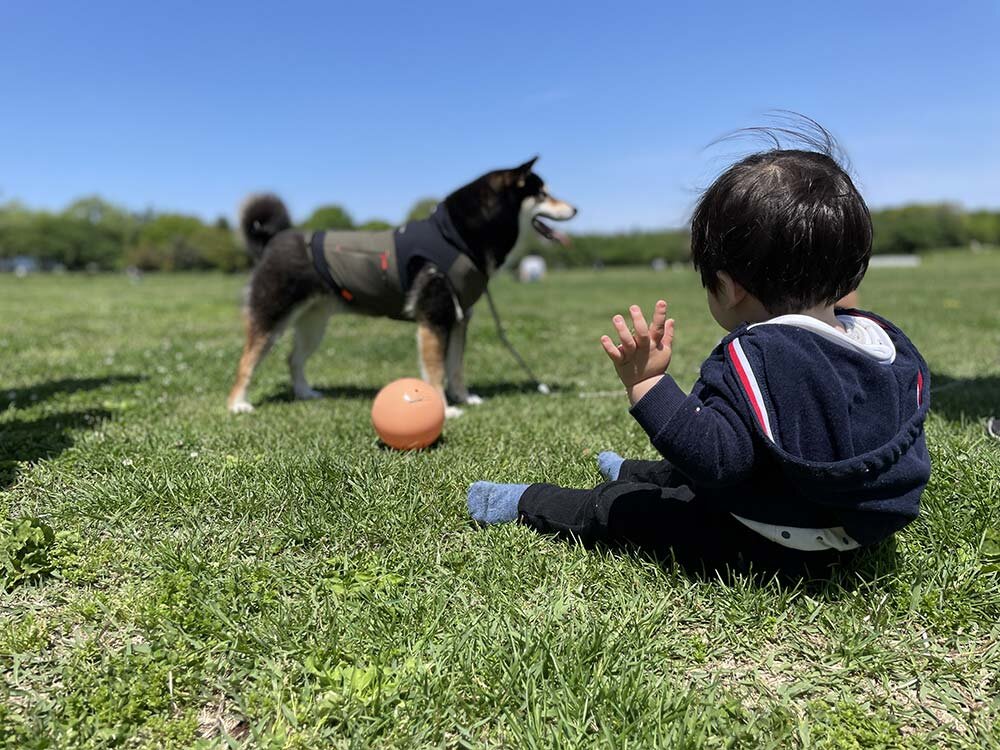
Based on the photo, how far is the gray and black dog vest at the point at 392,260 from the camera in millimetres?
5520

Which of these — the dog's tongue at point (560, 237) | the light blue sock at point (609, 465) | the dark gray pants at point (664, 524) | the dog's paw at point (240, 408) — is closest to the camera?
the dark gray pants at point (664, 524)

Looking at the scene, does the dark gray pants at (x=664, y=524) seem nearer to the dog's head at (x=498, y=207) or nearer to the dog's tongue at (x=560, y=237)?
the dog's head at (x=498, y=207)

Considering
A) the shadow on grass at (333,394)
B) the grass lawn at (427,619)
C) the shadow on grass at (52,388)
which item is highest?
the shadow on grass at (52,388)

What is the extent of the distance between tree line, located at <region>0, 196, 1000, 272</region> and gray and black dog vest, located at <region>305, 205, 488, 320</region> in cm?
6812

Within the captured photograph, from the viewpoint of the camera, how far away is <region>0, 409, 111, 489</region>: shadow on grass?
3479 millimetres

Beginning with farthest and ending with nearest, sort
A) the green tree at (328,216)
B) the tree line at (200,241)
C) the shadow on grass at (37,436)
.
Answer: the tree line at (200,241) → the green tree at (328,216) → the shadow on grass at (37,436)

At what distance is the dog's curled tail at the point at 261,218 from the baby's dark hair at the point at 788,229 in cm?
481

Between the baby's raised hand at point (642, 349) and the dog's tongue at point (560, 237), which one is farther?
the dog's tongue at point (560, 237)

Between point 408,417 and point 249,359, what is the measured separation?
240 cm

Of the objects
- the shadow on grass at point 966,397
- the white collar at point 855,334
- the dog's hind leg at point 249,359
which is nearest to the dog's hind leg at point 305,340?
the dog's hind leg at point 249,359

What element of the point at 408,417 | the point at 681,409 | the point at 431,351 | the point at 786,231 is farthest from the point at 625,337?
the point at 431,351

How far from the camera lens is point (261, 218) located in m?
6.02

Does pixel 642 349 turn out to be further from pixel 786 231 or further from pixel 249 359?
pixel 249 359

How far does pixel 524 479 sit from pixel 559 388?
3.32 metres
